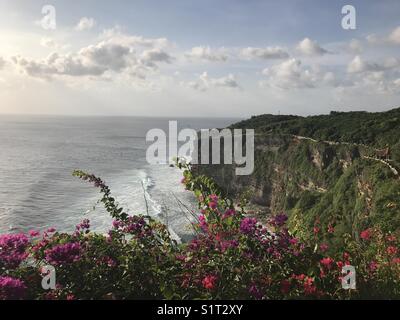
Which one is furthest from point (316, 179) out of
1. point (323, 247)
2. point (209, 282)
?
point (209, 282)

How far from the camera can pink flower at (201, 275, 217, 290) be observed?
3.83 metres

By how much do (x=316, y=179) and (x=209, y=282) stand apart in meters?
58.0

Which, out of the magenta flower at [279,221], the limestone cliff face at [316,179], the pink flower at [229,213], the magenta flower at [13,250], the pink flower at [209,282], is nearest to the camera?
the pink flower at [209,282]

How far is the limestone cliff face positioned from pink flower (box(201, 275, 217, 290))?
3050 centimetres

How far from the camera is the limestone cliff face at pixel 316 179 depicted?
4053 cm

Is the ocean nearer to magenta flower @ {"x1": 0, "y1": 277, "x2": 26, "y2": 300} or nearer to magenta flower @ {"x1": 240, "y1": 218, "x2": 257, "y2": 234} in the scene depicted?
magenta flower @ {"x1": 240, "y1": 218, "x2": 257, "y2": 234}

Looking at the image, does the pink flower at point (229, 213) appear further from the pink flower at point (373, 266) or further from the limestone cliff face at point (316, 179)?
the limestone cliff face at point (316, 179)

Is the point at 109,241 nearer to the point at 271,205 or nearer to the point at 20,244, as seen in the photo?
the point at 20,244

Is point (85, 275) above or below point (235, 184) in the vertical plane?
above

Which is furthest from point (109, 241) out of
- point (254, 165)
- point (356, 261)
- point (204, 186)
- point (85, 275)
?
point (254, 165)

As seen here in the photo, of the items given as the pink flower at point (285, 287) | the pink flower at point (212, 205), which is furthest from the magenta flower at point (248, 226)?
the pink flower at point (285, 287)

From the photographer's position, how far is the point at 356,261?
5113 millimetres

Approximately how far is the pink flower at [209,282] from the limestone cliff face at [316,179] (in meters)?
30.5

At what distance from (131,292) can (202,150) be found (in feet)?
276
